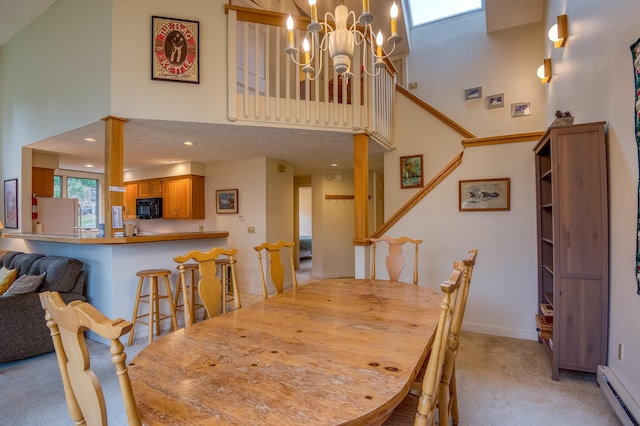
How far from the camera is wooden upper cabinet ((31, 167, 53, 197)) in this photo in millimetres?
5117

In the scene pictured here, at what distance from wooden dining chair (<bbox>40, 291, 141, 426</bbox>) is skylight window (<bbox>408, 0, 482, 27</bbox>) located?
282 inches

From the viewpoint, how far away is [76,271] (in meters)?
3.39

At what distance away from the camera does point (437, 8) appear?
6.07 metres

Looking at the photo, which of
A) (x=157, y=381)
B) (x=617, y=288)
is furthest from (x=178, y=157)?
(x=617, y=288)

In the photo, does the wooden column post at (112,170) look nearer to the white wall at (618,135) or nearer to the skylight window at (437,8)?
the white wall at (618,135)

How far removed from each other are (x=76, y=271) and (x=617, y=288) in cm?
478

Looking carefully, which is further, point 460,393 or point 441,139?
point 441,139

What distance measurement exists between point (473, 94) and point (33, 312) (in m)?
6.76

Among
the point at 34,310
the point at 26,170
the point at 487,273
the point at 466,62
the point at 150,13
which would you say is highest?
the point at 466,62

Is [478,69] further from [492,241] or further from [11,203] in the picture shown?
[11,203]

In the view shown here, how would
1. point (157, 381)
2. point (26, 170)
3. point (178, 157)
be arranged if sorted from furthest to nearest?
1. point (178, 157)
2. point (26, 170)
3. point (157, 381)

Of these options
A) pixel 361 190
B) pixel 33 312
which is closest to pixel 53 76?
pixel 33 312

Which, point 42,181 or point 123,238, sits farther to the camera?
point 42,181

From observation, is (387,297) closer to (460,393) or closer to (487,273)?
(460,393)
